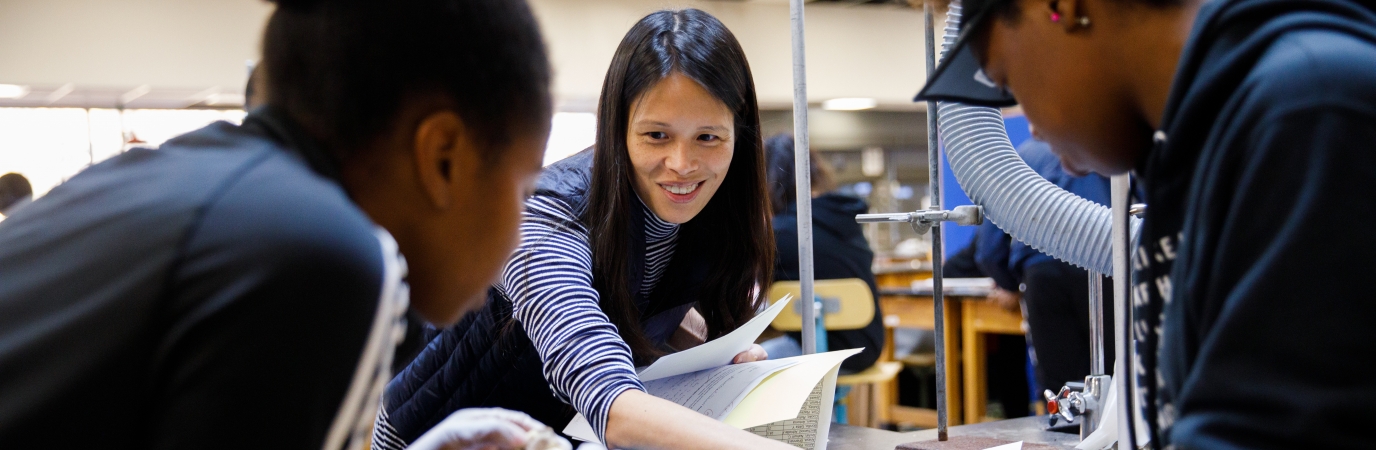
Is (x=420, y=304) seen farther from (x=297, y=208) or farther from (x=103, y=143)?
(x=103, y=143)

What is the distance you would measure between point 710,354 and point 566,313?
185mm

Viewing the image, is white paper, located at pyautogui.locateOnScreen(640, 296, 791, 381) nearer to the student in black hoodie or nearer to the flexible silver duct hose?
the flexible silver duct hose

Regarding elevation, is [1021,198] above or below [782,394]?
above

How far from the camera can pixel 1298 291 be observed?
16.6 inches

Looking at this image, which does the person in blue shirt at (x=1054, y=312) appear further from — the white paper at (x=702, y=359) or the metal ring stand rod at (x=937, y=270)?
the white paper at (x=702, y=359)

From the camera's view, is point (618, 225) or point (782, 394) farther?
point (618, 225)

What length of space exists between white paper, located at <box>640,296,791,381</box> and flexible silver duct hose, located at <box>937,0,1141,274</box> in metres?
0.26

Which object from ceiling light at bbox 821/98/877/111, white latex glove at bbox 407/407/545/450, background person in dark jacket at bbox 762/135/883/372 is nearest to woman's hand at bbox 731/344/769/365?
white latex glove at bbox 407/407/545/450

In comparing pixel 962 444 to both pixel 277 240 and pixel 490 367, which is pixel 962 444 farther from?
pixel 277 240

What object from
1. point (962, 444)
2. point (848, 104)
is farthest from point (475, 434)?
point (848, 104)

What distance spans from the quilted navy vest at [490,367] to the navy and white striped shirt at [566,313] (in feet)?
0.17

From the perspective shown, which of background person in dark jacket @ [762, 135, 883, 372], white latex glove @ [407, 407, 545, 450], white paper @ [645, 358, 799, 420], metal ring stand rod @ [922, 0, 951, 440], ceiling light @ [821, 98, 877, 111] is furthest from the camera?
ceiling light @ [821, 98, 877, 111]

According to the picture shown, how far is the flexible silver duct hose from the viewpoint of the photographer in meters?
1.02

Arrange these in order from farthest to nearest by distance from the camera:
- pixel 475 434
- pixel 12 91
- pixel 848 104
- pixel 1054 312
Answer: pixel 848 104, pixel 12 91, pixel 1054 312, pixel 475 434
